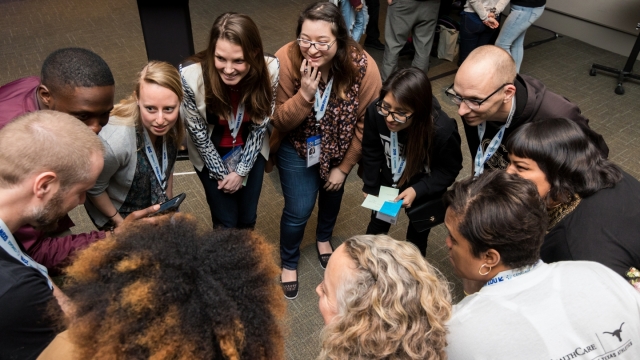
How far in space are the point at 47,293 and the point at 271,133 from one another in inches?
58.3

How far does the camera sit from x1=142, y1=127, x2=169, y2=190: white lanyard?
188cm

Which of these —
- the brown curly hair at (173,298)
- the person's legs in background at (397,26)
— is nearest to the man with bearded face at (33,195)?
the brown curly hair at (173,298)

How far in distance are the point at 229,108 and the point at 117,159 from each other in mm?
564

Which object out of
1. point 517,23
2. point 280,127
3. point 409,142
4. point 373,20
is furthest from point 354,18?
point 409,142

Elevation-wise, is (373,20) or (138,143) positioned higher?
(138,143)

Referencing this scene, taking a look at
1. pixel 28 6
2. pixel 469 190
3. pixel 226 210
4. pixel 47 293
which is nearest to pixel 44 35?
pixel 28 6

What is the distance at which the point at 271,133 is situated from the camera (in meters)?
2.40

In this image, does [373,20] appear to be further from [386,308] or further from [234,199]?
[386,308]

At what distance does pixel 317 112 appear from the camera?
223 centimetres

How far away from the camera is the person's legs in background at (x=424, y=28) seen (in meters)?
4.09

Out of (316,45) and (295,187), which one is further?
(295,187)

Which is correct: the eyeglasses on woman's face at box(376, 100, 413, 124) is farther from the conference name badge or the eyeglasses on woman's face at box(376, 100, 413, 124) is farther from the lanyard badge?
the conference name badge

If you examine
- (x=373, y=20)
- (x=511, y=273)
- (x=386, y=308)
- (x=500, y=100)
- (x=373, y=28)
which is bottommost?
(x=373, y=28)

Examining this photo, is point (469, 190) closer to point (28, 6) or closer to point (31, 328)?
point (31, 328)
